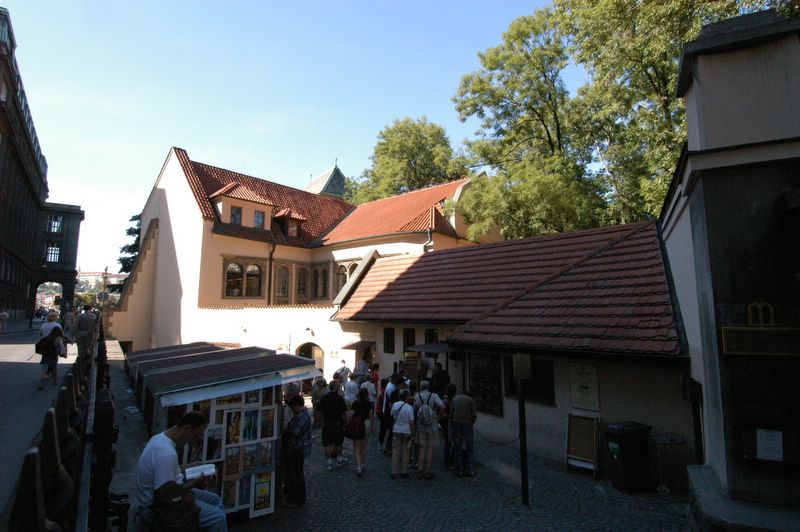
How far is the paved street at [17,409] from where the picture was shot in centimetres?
559

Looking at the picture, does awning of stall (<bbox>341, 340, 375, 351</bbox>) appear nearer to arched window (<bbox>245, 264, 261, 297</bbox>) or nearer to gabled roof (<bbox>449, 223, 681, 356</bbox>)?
gabled roof (<bbox>449, 223, 681, 356</bbox>)

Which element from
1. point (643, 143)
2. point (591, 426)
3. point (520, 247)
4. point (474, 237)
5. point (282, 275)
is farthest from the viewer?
point (282, 275)

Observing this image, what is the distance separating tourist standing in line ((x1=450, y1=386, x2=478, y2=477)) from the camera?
9.05m

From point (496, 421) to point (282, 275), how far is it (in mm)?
21910

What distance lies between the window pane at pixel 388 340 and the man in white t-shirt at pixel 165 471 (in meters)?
12.0

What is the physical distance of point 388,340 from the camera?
16688 millimetres

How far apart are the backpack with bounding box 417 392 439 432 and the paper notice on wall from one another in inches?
208

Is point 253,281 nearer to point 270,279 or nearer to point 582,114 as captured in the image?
point 270,279

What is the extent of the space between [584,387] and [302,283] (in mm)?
24334

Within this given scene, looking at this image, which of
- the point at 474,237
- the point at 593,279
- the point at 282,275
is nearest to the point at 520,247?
the point at 593,279

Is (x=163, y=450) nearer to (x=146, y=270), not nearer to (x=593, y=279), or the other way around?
(x=593, y=279)

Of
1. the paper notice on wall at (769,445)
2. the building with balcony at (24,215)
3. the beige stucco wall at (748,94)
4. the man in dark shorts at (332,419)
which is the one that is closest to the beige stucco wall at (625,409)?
the paper notice on wall at (769,445)

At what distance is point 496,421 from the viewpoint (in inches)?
450

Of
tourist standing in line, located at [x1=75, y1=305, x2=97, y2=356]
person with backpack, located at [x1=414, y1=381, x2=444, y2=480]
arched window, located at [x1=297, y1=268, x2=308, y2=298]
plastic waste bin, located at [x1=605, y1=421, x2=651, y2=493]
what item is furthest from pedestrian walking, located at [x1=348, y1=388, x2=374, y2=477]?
arched window, located at [x1=297, y1=268, x2=308, y2=298]
